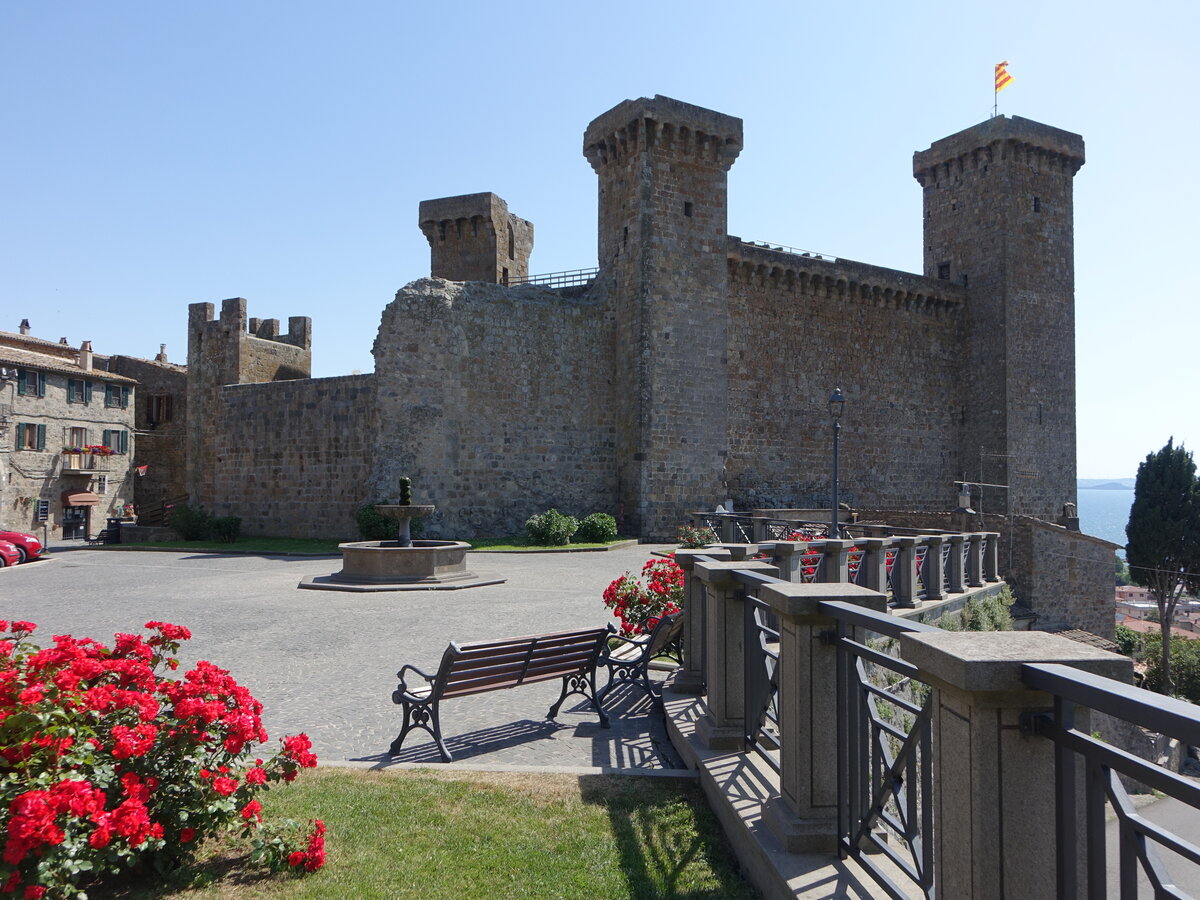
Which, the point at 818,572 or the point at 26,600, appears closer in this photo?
the point at 818,572

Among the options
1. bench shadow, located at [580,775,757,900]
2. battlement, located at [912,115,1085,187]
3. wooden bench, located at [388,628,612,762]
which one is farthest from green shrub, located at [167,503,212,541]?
battlement, located at [912,115,1085,187]

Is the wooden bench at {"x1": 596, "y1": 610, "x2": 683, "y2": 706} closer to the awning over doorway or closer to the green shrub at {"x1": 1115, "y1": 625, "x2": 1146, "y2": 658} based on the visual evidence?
the green shrub at {"x1": 1115, "y1": 625, "x2": 1146, "y2": 658}

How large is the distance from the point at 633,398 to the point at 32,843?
2462 centimetres

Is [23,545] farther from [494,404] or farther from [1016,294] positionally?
[1016,294]

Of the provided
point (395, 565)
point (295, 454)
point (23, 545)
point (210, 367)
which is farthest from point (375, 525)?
point (210, 367)

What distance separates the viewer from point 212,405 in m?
33.9

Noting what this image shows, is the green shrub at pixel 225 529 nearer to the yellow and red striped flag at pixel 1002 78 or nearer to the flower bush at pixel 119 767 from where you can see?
the flower bush at pixel 119 767

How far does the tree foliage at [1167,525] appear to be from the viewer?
3666 centimetres

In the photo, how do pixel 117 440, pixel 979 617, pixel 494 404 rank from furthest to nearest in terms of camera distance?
1. pixel 117 440
2. pixel 494 404
3. pixel 979 617

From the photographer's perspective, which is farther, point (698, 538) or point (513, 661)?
point (698, 538)

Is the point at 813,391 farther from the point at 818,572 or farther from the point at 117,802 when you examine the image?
the point at 117,802

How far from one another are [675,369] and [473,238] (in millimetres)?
12358

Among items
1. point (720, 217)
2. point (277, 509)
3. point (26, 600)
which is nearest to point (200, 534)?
point (277, 509)

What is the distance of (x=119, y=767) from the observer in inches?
148
